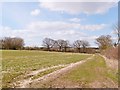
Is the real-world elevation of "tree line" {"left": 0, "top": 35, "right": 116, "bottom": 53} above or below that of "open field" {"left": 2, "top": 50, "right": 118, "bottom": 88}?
above

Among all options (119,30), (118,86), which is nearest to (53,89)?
(118,86)

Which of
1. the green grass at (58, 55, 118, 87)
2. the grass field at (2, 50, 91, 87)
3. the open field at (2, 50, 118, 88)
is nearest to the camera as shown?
the open field at (2, 50, 118, 88)

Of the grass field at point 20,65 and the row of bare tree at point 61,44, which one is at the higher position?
the row of bare tree at point 61,44

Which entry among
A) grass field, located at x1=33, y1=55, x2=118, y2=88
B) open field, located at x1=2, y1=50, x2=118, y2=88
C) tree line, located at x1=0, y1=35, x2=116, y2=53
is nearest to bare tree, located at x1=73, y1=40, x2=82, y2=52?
tree line, located at x1=0, y1=35, x2=116, y2=53

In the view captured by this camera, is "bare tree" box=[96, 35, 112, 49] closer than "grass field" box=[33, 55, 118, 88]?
No

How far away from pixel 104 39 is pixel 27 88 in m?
78.6

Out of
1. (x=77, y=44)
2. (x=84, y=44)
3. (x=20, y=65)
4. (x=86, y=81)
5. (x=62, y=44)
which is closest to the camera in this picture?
(x=86, y=81)

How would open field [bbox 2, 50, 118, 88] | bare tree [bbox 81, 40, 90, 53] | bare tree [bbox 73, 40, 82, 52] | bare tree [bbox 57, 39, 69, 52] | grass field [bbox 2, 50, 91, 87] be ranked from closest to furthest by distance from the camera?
open field [bbox 2, 50, 118, 88] → grass field [bbox 2, 50, 91, 87] → bare tree [bbox 57, 39, 69, 52] → bare tree [bbox 81, 40, 90, 53] → bare tree [bbox 73, 40, 82, 52]

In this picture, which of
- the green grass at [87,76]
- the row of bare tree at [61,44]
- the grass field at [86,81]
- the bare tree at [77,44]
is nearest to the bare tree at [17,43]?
the row of bare tree at [61,44]

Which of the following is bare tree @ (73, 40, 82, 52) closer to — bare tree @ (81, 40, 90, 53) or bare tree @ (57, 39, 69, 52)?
bare tree @ (81, 40, 90, 53)

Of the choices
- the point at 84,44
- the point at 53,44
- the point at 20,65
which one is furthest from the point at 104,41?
the point at 20,65

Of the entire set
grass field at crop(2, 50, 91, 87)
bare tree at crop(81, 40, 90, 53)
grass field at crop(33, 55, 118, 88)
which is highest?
bare tree at crop(81, 40, 90, 53)

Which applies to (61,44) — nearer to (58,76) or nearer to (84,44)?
(84,44)

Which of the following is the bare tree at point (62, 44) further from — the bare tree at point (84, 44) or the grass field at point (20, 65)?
the grass field at point (20, 65)
